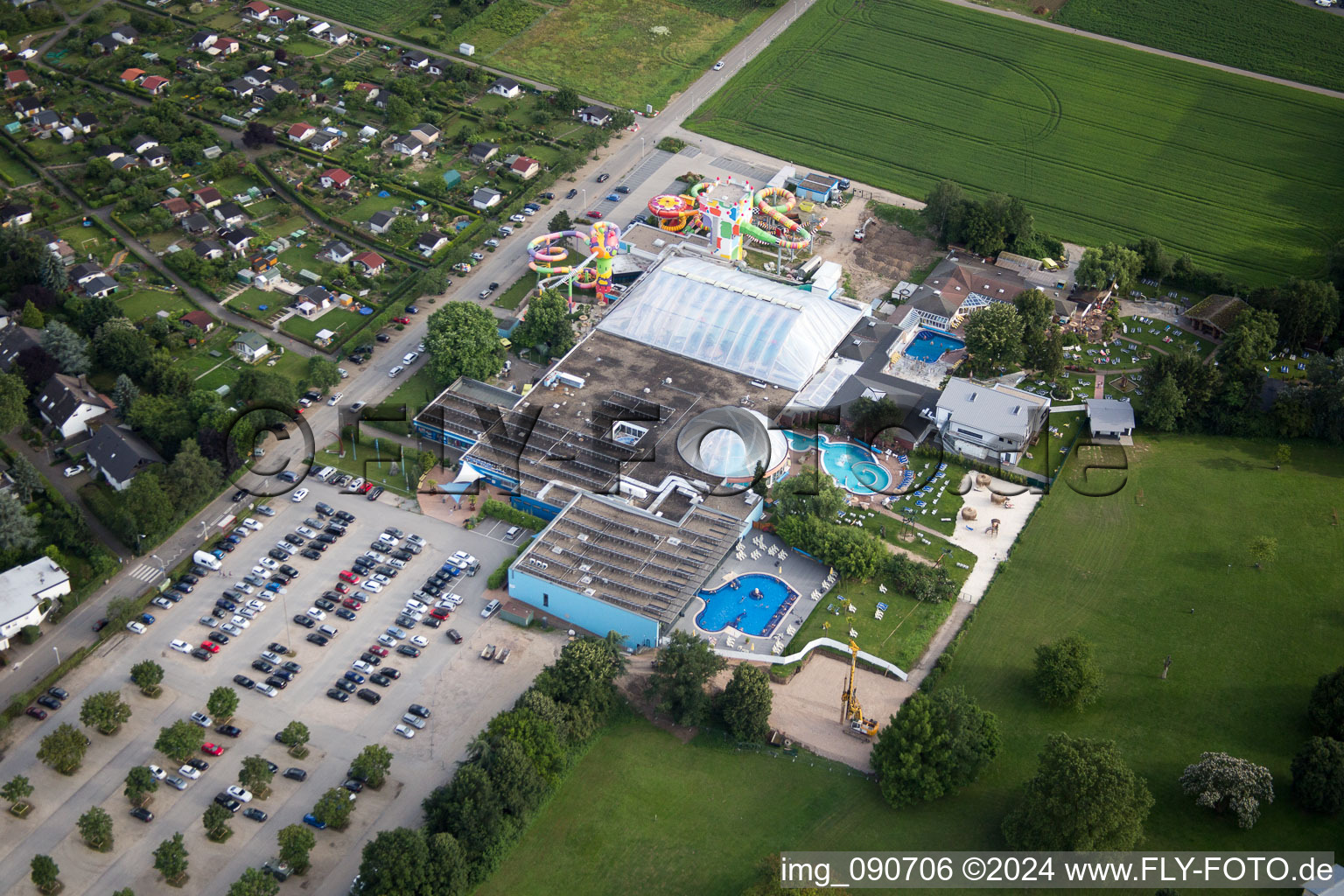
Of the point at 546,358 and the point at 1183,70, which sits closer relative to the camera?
the point at 546,358

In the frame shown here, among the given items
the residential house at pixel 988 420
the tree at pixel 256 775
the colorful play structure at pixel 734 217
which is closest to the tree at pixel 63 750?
the tree at pixel 256 775

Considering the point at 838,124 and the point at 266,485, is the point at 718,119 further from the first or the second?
the point at 266,485

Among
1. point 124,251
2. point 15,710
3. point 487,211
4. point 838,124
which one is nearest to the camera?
point 15,710

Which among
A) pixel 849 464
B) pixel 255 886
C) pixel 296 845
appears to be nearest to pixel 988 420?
pixel 849 464

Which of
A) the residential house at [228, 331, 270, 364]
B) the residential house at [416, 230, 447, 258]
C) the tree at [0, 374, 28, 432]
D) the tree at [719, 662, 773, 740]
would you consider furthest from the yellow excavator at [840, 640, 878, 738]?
the tree at [0, 374, 28, 432]

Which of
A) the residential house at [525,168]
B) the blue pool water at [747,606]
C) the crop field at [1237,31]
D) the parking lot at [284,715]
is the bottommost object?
the blue pool water at [747,606]

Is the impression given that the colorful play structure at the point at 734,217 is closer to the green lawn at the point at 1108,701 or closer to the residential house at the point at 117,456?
the green lawn at the point at 1108,701

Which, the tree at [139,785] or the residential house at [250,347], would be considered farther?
the residential house at [250,347]

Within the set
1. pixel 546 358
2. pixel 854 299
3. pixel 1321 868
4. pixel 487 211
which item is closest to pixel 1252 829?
pixel 1321 868
